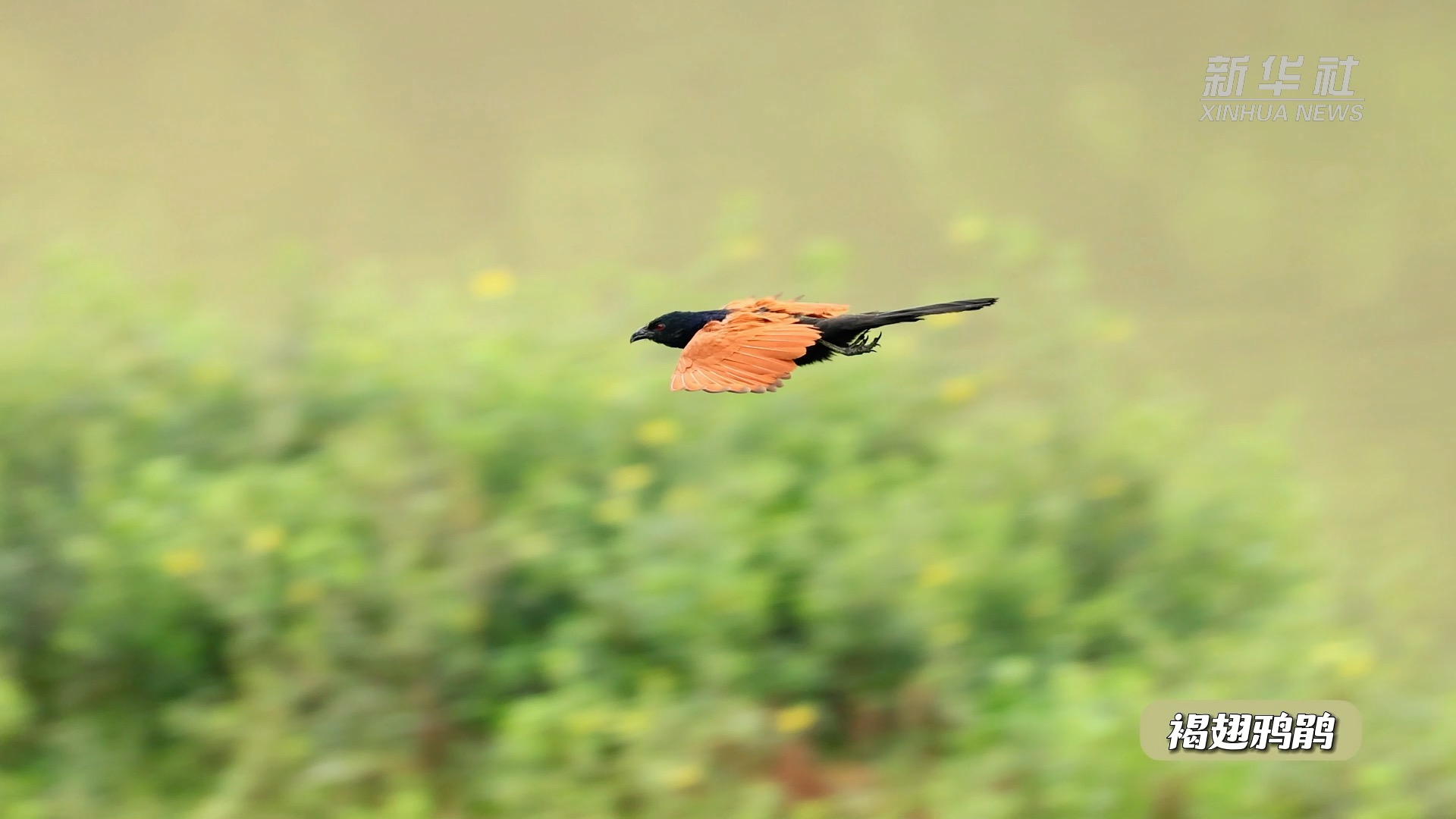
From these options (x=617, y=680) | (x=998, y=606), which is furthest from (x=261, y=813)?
(x=998, y=606)

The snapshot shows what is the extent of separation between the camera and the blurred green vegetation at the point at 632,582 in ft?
6.73

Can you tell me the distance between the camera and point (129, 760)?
2.29m

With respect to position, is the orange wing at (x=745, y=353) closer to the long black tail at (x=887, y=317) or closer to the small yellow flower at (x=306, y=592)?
the long black tail at (x=887, y=317)

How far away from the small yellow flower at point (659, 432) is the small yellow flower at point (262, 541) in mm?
576

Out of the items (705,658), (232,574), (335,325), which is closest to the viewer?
(705,658)

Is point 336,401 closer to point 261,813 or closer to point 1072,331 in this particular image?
point 261,813

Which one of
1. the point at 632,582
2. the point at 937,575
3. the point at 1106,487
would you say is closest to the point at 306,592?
the point at 632,582

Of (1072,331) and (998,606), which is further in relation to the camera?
(1072,331)

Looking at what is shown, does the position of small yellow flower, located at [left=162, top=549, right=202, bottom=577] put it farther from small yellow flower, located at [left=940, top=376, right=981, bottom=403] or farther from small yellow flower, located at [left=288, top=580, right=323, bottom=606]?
small yellow flower, located at [left=940, top=376, right=981, bottom=403]

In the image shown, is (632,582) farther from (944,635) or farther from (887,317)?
(887,317)

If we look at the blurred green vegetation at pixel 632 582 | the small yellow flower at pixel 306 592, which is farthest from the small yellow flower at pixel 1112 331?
the small yellow flower at pixel 306 592

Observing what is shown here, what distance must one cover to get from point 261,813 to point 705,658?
69cm

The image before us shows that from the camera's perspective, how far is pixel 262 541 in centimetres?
219

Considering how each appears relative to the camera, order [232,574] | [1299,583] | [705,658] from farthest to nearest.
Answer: [1299,583] → [232,574] → [705,658]
